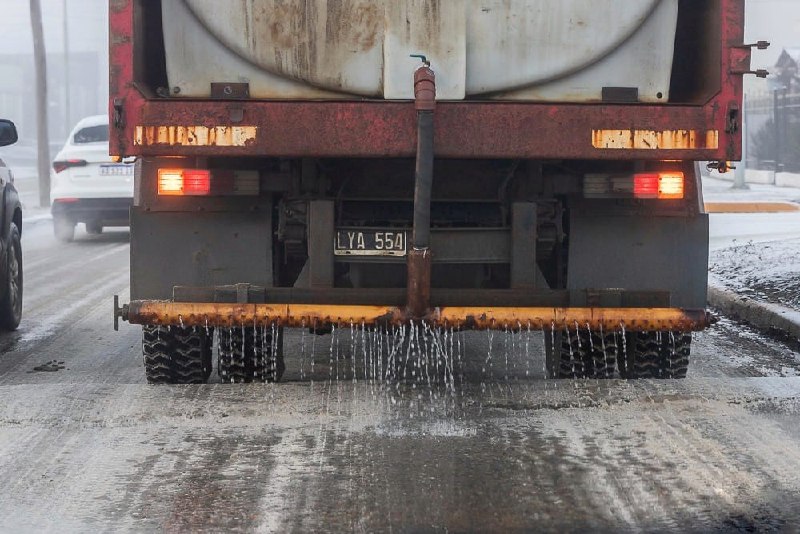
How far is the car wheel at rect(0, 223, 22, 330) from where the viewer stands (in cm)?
980

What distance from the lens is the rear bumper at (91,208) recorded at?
18.5m

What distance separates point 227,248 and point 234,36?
1017mm

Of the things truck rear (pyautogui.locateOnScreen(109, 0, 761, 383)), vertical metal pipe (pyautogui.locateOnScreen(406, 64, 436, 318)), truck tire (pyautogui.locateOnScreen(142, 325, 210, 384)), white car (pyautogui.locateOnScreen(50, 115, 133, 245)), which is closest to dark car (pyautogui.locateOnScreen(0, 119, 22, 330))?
truck tire (pyautogui.locateOnScreen(142, 325, 210, 384))

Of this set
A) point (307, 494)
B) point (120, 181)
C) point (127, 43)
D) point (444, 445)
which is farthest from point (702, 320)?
point (120, 181)

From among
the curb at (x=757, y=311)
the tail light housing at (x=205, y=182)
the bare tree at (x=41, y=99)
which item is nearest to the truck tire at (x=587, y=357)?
the tail light housing at (x=205, y=182)

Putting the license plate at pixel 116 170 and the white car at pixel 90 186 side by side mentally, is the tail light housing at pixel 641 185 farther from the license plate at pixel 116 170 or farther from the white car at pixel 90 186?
the license plate at pixel 116 170

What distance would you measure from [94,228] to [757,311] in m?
12.6

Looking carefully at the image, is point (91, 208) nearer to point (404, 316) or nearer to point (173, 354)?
point (173, 354)

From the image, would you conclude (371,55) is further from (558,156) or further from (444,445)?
(444,445)

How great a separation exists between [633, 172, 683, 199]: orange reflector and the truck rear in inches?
0.4

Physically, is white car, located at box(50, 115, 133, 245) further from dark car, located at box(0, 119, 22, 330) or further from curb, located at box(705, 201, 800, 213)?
curb, located at box(705, 201, 800, 213)

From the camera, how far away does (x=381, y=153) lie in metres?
6.08

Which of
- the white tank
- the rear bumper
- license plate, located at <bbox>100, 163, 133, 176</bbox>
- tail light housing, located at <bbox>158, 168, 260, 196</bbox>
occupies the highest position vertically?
the white tank

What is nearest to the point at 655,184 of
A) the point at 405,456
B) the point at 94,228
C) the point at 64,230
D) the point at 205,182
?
the point at 405,456
